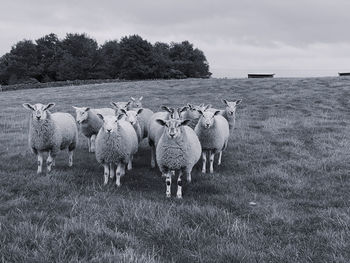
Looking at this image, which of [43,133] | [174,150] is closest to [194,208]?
[174,150]

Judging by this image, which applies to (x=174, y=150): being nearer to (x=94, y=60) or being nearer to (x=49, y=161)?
(x=49, y=161)

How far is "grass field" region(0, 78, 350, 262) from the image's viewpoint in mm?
4781

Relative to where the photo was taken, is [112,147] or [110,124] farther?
[112,147]

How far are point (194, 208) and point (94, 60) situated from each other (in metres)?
72.5

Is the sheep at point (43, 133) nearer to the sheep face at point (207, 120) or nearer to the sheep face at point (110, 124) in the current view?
the sheep face at point (110, 124)

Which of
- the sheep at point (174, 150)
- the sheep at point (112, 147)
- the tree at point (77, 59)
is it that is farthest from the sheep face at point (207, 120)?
the tree at point (77, 59)

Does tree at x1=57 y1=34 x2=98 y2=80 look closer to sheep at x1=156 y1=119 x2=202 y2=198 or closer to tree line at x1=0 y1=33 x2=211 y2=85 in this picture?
tree line at x1=0 y1=33 x2=211 y2=85

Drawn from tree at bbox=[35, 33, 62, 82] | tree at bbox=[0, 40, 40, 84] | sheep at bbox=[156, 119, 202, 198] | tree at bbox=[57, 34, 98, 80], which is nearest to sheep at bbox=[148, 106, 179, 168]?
sheep at bbox=[156, 119, 202, 198]

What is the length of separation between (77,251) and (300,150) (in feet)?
27.3

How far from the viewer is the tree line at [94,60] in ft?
228

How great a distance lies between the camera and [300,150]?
1141cm

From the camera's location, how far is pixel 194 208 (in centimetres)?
626

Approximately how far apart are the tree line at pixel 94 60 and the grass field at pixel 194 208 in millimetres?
57369

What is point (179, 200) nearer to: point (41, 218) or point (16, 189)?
point (41, 218)
